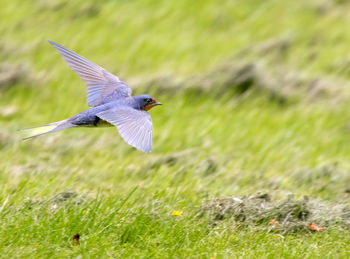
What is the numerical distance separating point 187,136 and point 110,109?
2.17 meters

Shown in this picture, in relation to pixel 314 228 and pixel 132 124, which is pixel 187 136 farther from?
pixel 132 124

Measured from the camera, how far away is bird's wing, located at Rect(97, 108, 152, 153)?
3.59m

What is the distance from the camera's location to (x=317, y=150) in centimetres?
616

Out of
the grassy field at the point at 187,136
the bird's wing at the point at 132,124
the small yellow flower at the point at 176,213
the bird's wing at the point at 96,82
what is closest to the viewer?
the bird's wing at the point at 132,124

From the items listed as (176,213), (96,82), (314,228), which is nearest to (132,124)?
(176,213)

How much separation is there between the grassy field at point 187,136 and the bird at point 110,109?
44cm

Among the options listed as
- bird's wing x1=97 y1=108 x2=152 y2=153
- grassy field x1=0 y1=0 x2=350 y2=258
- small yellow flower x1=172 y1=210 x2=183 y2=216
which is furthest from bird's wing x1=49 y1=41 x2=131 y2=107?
small yellow flower x1=172 y1=210 x2=183 y2=216

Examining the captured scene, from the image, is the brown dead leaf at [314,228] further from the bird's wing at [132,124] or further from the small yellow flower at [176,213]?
the bird's wing at [132,124]

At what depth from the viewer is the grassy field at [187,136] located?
12.2 ft

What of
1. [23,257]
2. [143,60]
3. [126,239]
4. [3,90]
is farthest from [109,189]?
[143,60]

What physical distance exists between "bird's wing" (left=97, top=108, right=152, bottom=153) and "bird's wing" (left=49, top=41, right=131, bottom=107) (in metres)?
0.46

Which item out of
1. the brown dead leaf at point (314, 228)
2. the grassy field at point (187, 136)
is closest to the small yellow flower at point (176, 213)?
the grassy field at point (187, 136)

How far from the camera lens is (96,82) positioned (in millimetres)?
4598

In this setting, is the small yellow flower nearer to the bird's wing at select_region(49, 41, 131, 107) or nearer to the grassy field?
the grassy field
